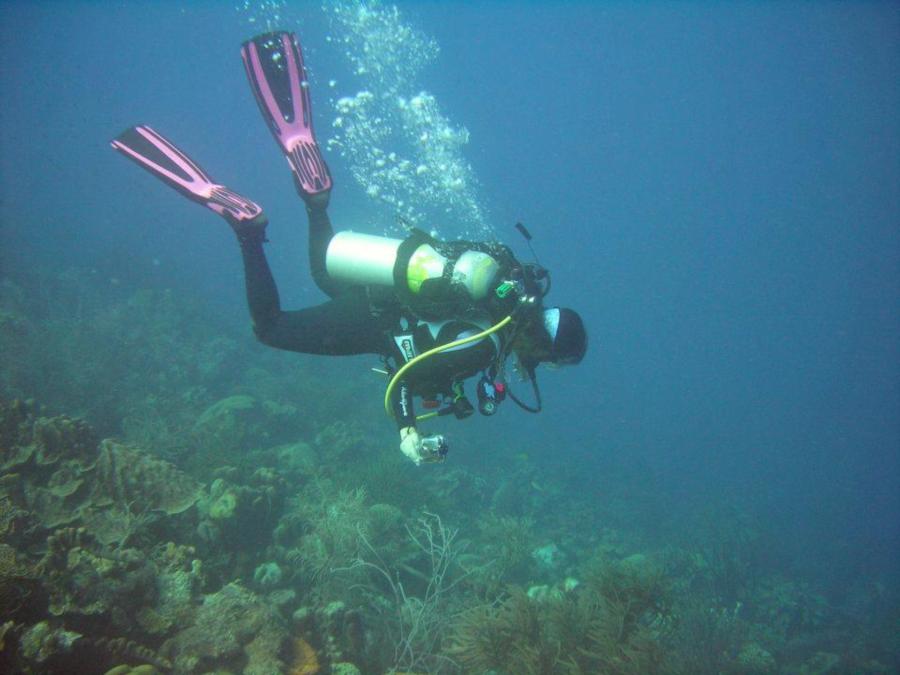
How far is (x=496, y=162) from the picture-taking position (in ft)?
353

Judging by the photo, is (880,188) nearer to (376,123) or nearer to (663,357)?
(663,357)

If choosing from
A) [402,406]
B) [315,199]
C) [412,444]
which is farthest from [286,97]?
[412,444]

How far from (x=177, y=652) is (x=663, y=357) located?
107695 millimetres

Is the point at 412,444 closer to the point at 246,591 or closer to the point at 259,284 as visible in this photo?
the point at 259,284

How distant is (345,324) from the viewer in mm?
4469

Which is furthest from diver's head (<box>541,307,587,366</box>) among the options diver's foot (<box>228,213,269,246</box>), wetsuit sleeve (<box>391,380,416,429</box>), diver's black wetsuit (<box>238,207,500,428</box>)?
diver's foot (<box>228,213,269,246</box>)

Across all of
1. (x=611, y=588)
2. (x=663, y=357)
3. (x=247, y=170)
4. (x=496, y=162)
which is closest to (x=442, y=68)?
(x=496, y=162)

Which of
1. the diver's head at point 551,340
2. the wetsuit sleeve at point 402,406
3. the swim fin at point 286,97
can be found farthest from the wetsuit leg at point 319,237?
the diver's head at point 551,340

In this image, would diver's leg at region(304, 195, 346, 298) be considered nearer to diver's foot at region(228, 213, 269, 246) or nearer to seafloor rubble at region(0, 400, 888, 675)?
diver's foot at region(228, 213, 269, 246)

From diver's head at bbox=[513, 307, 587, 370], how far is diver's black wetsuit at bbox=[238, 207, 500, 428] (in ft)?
1.81

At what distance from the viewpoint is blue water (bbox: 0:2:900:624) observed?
4572cm

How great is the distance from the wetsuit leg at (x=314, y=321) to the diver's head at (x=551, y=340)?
1.34 m

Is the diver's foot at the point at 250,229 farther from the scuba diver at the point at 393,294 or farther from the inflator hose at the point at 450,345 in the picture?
the inflator hose at the point at 450,345

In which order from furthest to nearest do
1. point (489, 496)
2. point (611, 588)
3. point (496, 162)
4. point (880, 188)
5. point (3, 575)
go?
point (496, 162), point (880, 188), point (489, 496), point (611, 588), point (3, 575)
